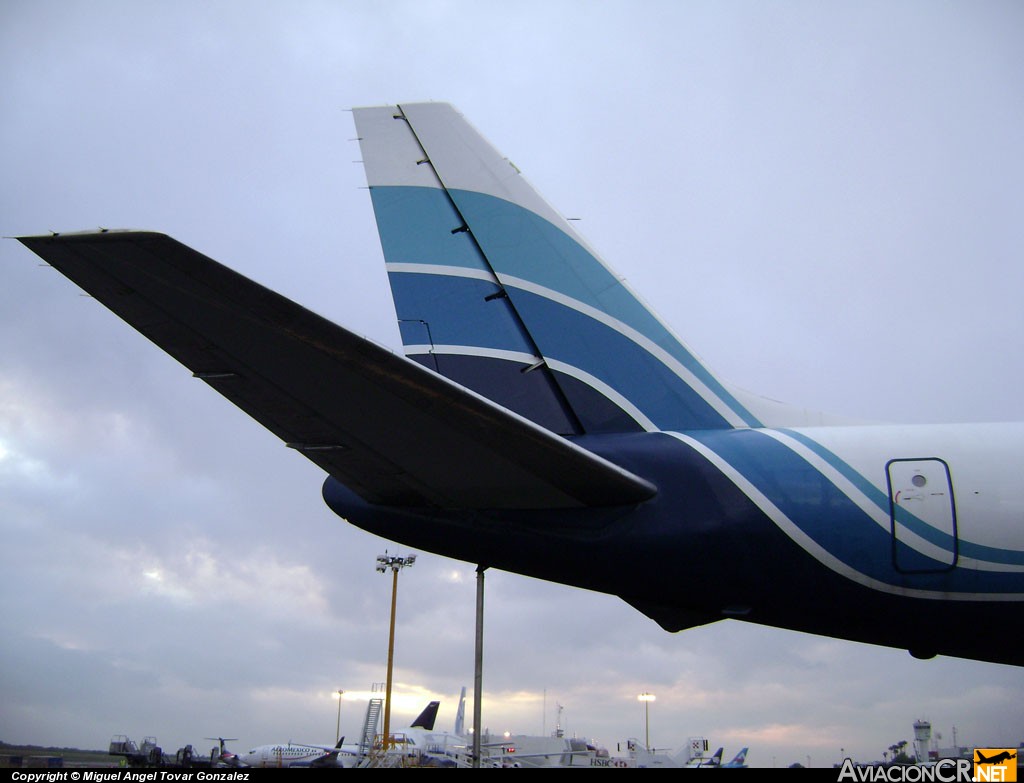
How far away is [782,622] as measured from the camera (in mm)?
6148

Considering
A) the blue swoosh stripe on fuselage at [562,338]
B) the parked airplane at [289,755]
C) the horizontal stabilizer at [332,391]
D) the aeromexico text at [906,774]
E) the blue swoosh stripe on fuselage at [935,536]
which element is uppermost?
the blue swoosh stripe on fuselage at [562,338]

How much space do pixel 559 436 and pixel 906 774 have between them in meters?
3.23

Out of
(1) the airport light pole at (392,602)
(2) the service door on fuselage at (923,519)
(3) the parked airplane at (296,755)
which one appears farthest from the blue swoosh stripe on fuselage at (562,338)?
(3) the parked airplane at (296,755)

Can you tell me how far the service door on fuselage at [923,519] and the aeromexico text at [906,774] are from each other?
130cm

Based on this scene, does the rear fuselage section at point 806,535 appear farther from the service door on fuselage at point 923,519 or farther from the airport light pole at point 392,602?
the airport light pole at point 392,602

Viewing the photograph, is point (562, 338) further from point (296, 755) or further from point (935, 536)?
point (296, 755)

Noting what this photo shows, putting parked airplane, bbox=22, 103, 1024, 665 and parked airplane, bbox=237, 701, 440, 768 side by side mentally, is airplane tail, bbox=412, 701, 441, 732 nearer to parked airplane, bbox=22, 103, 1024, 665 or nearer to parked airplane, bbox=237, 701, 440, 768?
parked airplane, bbox=237, 701, 440, 768

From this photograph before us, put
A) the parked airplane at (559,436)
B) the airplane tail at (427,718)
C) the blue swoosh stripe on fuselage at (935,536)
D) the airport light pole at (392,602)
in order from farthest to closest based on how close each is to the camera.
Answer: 1. the airplane tail at (427,718)
2. the airport light pole at (392,602)
3. the blue swoosh stripe on fuselage at (935,536)
4. the parked airplane at (559,436)

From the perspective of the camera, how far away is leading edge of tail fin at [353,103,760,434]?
7.12 metres

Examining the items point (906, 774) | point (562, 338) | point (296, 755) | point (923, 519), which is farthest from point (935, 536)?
point (296, 755)

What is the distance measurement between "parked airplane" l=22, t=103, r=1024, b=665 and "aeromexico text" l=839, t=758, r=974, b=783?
3.37 feet

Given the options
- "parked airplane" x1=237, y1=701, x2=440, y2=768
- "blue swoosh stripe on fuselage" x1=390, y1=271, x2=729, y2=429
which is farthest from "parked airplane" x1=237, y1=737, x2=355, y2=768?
"blue swoosh stripe on fuselage" x1=390, y1=271, x2=729, y2=429

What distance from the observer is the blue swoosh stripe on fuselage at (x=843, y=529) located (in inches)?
224

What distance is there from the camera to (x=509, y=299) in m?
7.50
